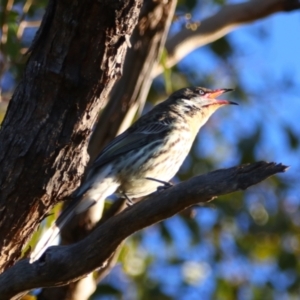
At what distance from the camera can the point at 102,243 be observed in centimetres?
327

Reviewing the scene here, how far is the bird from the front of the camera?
5.16 metres

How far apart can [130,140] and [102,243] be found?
2355 millimetres

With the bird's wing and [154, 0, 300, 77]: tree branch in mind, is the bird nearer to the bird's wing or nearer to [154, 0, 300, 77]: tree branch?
the bird's wing

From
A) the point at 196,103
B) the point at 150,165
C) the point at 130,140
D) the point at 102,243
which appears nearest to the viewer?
the point at 102,243

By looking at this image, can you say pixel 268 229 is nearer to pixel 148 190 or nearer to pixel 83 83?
pixel 148 190

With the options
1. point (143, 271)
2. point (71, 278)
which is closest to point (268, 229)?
point (143, 271)

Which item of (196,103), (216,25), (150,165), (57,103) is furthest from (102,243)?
(216,25)

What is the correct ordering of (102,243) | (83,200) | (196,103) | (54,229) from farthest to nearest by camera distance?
1. (196,103)
2. (83,200)
3. (54,229)
4. (102,243)

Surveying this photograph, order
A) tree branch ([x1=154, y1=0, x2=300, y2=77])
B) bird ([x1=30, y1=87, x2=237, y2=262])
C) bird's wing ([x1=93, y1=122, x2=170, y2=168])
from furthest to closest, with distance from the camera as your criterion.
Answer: tree branch ([x1=154, y1=0, x2=300, y2=77]) → bird's wing ([x1=93, y1=122, x2=170, y2=168]) → bird ([x1=30, y1=87, x2=237, y2=262])

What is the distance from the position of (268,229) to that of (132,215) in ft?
15.3

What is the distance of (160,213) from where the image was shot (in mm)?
3211

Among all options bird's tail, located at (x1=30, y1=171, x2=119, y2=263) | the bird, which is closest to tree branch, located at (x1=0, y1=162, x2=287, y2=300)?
bird's tail, located at (x1=30, y1=171, x2=119, y2=263)

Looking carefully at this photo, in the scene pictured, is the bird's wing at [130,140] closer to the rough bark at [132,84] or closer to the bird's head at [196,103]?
the rough bark at [132,84]

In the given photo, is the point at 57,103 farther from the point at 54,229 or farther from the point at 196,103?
the point at 196,103
